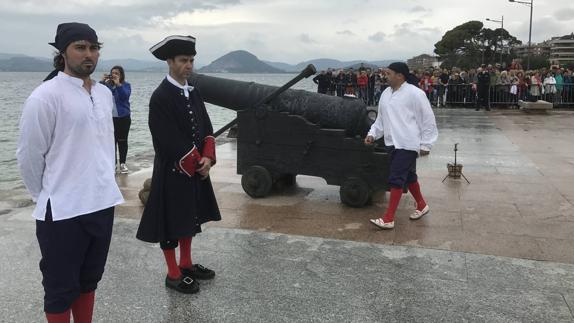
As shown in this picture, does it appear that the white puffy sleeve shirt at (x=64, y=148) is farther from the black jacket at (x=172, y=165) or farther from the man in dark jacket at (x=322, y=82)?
the man in dark jacket at (x=322, y=82)

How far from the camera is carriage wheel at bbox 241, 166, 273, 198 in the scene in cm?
667

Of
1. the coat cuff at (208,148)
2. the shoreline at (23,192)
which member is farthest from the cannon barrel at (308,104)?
the coat cuff at (208,148)

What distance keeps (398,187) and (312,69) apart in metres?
1.76

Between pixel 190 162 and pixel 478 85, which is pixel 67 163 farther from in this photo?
pixel 478 85

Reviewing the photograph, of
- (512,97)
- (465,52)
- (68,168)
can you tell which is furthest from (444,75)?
(465,52)

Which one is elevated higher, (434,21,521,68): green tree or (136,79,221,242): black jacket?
(434,21,521,68): green tree

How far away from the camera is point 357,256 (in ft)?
15.3

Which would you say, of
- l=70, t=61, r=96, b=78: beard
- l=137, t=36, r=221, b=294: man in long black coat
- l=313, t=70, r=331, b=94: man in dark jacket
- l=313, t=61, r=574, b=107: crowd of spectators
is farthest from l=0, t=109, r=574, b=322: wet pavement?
l=313, t=70, r=331, b=94: man in dark jacket

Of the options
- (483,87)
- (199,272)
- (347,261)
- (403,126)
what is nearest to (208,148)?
(199,272)

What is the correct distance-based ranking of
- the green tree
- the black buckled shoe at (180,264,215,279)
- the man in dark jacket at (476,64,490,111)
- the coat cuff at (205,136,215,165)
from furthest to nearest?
the green tree
the man in dark jacket at (476,64,490,111)
the black buckled shoe at (180,264,215,279)
the coat cuff at (205,136,215,165)

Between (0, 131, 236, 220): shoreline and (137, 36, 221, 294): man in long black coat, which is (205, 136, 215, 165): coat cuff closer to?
(137, 36, 221, 294): man in long black coat

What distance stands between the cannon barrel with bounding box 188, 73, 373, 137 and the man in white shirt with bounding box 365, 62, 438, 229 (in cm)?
98

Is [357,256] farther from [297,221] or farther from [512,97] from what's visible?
[512,97]

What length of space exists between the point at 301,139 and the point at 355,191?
882 mm
